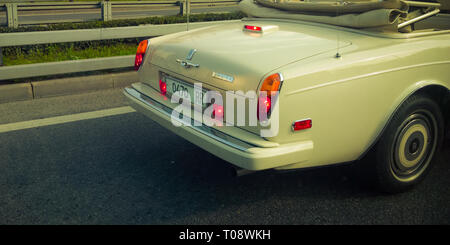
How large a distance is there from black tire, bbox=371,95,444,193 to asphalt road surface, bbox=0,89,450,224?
14cm

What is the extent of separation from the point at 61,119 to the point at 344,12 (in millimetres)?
3084

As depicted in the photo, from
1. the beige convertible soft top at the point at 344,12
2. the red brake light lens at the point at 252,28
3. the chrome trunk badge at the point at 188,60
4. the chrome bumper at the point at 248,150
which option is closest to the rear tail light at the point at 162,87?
the chrome trunk badge at the point at 188,60

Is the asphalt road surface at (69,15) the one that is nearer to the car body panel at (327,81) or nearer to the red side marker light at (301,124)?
the car body panel at (327,81)

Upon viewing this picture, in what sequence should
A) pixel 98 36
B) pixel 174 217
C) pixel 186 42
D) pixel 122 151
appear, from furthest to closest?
pixel 98 36, pixel 122 151, pixel 186 42, pixel 174 217

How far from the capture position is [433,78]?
11.9ft

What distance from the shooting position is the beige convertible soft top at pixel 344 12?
3.57 m

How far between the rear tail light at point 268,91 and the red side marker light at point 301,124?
174 millimetres

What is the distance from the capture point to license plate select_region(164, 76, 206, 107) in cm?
354

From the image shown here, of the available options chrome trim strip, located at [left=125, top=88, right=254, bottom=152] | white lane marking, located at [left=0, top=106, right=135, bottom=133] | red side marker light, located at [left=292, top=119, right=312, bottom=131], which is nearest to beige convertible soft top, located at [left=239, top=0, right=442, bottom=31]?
red side marker light, located at [left=292, top=119, right=312, bottom=131]

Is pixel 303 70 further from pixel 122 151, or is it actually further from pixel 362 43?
pixel 122 151

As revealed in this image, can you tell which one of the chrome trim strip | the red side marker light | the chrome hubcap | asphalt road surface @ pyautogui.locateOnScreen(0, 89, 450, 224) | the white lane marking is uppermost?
the red side marker light

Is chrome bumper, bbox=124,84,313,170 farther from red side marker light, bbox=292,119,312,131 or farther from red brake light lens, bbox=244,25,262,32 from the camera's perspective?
red brake light lens, bbox=244,25,262,32
